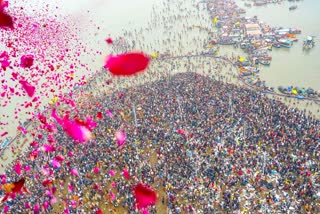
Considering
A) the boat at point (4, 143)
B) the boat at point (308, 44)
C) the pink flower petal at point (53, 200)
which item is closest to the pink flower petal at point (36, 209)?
the pink flower petal at point (53, 200)

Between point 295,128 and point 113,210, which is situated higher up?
point 295,128

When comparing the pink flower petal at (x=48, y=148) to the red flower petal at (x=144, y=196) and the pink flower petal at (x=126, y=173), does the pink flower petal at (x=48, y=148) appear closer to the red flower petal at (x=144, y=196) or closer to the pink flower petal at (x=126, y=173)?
the pink flower petal at (x=126, y=173)

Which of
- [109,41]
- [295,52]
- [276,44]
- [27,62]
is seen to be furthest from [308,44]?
[27,62]

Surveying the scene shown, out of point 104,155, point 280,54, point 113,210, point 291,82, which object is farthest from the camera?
point 280,54

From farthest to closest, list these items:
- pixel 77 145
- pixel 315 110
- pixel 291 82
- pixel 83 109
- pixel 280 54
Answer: pixel 280 54 < pixel 291 82 < pixel 83 109 < pixel 315 110 < pixel 77 145

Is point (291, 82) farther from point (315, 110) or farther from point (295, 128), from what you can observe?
point (295, 128)

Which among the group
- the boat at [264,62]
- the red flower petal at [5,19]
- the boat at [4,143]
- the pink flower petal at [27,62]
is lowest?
the boat at [4,143]

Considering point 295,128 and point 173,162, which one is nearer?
point 173,162

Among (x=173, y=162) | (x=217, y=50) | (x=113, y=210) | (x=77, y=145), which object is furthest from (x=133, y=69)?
(x=113, y=210)
